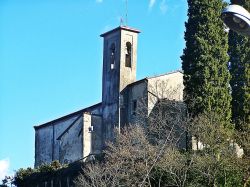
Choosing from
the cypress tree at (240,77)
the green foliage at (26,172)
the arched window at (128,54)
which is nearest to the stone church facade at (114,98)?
the arched window at (128,54)

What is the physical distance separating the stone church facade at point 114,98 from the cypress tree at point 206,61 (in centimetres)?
501

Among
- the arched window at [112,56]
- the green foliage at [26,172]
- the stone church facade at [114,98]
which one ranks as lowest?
the green foliage at [26,172]

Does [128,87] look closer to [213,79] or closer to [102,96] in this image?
[102,96]

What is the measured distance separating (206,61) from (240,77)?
213 cm

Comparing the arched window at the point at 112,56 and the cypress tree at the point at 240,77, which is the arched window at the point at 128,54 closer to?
the arched window at the point at 112,56

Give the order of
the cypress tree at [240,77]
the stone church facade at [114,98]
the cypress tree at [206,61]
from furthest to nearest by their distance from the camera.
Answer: the stone church facade at [114,98]
the cypress tree at [240,77]
the cypress tree at [206,61]

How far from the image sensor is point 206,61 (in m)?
28.2

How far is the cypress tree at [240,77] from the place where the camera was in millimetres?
27500

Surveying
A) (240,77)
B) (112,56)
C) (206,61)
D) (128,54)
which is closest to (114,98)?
(112,56)

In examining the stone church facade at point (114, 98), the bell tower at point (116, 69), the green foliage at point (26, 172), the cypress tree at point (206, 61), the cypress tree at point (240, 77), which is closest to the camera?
the cypress tree at point (206, 61)

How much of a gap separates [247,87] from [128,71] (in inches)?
450

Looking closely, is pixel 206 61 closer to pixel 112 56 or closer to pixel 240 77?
pixel 240 77

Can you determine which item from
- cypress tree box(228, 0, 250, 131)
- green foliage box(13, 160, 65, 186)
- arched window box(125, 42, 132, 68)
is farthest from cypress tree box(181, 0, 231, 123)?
green foliage box(13, 160, 65, 186)

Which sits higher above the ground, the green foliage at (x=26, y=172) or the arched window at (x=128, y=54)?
the arched window at (x=128, y=54)
